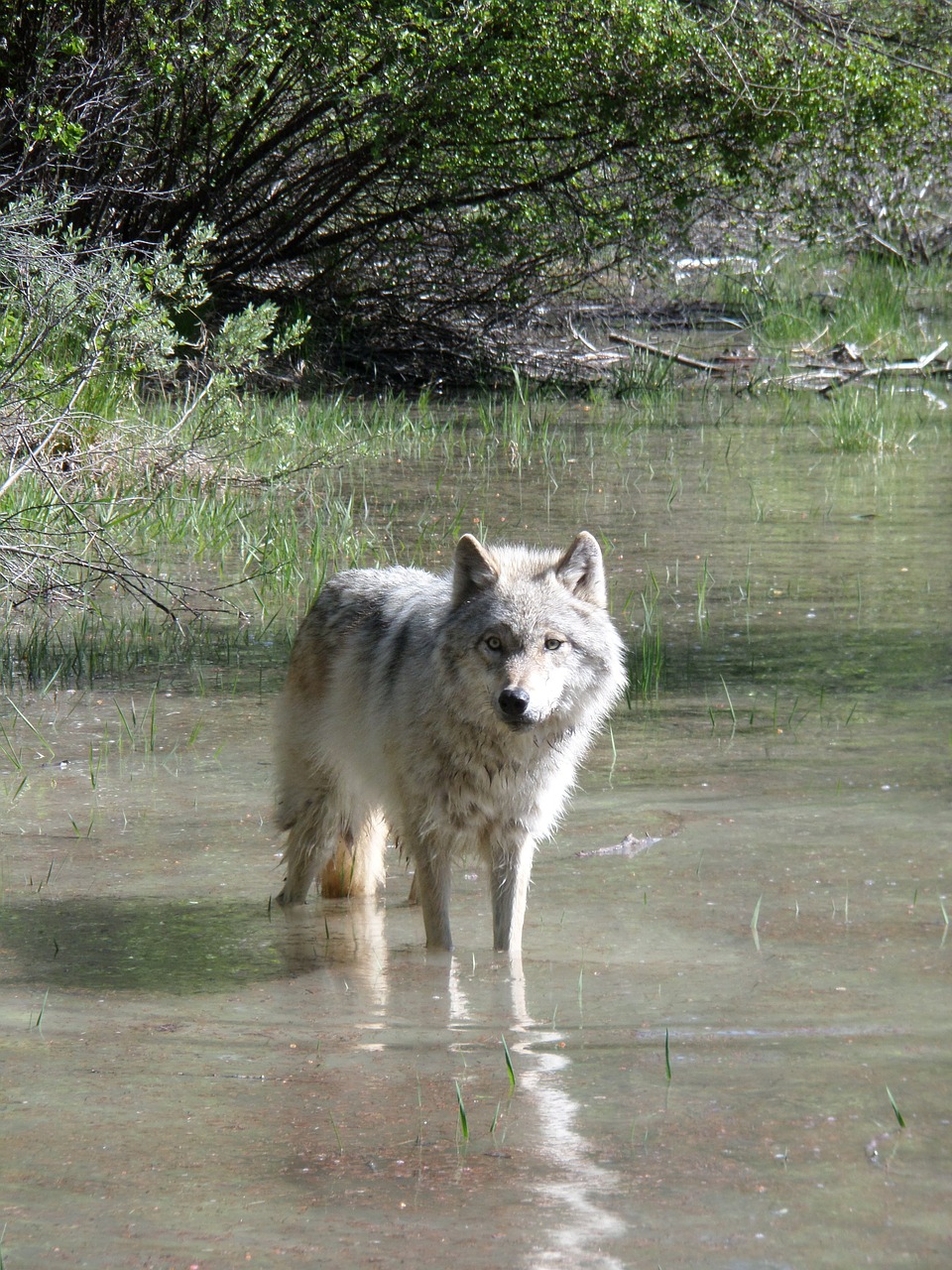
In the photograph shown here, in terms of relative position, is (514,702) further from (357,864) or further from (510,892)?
(357,864)

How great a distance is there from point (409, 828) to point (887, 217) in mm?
20872

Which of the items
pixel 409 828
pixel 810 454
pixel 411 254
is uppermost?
pixel 411 254

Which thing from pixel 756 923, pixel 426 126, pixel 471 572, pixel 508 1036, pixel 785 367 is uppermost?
pixel 426 126

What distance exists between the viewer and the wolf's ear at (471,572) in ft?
16.9

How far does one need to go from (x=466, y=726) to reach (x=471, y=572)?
54 centimetres

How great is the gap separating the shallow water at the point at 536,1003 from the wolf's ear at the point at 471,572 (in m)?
1.10

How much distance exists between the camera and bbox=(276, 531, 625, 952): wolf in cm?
495

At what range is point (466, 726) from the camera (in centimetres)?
499

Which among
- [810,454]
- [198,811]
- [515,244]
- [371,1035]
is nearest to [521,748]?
[371,1035]

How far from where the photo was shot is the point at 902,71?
15984mm

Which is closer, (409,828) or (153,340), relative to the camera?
(409,828)

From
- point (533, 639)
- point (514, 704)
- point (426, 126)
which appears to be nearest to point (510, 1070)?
point (514, 704)

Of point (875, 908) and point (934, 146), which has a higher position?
point (934, 146)

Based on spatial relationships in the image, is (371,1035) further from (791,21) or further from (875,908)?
(791,21)
